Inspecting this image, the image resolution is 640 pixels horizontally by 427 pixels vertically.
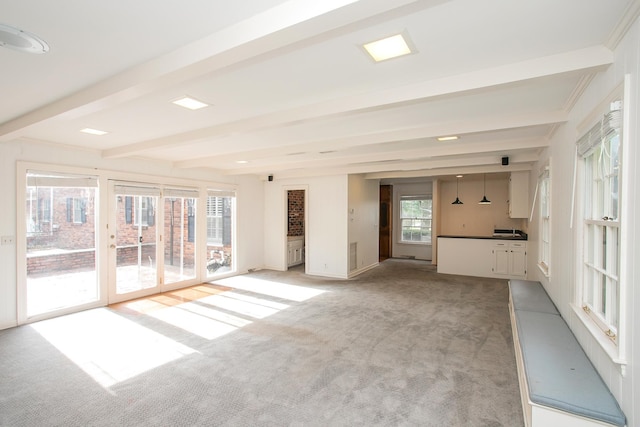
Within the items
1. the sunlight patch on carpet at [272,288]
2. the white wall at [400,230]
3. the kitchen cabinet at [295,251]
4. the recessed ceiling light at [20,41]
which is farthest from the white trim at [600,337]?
the white wall at [400,230]

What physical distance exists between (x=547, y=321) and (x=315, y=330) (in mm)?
2395

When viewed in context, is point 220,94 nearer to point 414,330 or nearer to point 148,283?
point 414,330

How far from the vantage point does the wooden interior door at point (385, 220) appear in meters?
10.3

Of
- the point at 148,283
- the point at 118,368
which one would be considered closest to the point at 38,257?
the point at 148,283

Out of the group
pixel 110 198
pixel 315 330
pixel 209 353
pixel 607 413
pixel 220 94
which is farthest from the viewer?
pixel 110 198

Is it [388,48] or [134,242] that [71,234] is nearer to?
[134,242]

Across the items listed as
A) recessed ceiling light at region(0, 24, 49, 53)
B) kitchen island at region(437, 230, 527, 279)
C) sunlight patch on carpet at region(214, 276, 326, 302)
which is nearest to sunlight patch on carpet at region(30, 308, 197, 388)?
sunlight patch on carpet at region(214, 276, 326, 302)

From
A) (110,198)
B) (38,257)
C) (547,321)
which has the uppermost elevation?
(110,198)

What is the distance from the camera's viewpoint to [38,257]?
4.45m

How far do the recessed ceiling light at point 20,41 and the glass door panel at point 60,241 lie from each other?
325 centimetres

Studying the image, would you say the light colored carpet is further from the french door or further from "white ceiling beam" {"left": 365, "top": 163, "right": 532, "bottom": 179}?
"white ceiling beam" {"left": 365, "top": 163, "right": 532, "bottom": 179}

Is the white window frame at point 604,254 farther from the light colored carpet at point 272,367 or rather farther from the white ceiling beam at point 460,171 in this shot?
Result: the white ceiling beam at point 460,171

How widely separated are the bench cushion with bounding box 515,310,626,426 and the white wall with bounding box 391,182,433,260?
7.25m

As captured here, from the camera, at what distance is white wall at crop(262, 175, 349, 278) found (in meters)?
7.15
